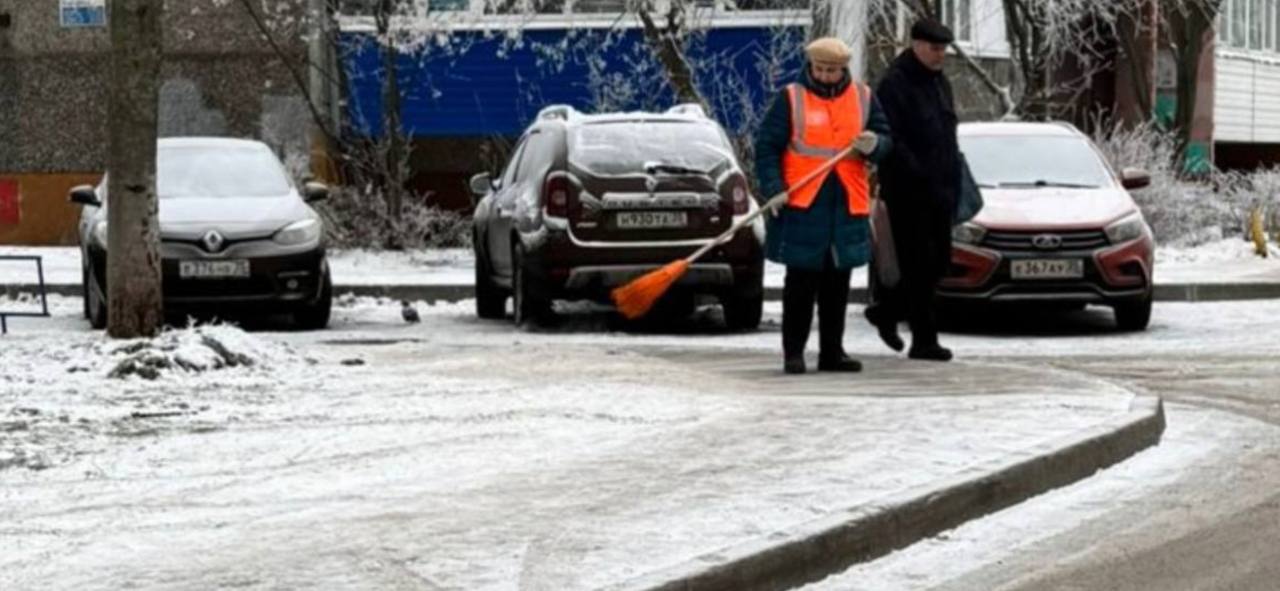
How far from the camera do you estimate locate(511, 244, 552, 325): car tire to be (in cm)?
1741

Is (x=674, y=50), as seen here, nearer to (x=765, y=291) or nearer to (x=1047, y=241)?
(x=765, y=291)

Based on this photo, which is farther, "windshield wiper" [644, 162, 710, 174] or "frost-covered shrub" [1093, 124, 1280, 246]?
"frost-covered shrub" [1093, 124, 1280, 246]

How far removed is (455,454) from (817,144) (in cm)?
371

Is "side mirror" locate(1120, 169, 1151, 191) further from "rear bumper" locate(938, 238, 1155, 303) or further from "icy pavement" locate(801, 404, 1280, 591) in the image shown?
"icy pavement" locate(801, 404, 1280, 591)

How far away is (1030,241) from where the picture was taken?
55.8 feet

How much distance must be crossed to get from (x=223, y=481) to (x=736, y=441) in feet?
6.72

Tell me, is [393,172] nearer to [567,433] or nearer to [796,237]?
[796,237]

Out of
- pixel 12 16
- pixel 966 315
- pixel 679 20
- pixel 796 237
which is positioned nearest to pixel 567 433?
pixel 796 237

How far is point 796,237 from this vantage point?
12.6 metres

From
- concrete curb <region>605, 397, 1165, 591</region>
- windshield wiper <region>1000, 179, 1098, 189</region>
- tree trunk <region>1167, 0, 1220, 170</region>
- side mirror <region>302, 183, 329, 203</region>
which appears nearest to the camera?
concrete curb <region>605, 397, 1165, 591</region>

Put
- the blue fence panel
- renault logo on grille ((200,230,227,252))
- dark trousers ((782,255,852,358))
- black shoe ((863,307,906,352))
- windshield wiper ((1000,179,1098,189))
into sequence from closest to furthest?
1. dark trousers ((782,255,852,358))
2. black shoe ((863,307,906,352))
3. windshield wiper ((1000,179,1098,189))
4. renault logo on grille ((200,230,227,252))
5. the blue fence panel

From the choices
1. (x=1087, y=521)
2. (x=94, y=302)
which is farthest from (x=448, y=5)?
(x=1087, y=521)

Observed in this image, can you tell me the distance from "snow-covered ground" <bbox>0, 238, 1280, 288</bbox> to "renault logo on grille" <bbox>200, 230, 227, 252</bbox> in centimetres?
325

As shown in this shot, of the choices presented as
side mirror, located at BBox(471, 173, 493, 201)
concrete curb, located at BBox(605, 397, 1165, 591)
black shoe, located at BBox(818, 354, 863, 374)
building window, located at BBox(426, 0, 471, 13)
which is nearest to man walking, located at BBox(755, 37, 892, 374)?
black shoe, located at BBox(818, 354, 863, 374)
